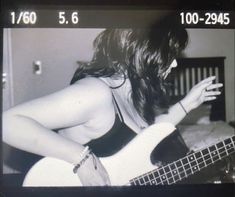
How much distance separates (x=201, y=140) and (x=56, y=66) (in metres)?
0.49

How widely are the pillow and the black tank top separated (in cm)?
17

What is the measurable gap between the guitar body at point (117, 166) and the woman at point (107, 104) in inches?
0.7

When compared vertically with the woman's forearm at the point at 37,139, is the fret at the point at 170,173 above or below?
below

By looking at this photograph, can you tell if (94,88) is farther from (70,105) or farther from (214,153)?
(214,153)

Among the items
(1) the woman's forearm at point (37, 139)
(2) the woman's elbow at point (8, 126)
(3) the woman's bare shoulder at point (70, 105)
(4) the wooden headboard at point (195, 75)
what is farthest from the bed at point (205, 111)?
(2) the woman's elbow at point (8, 126)

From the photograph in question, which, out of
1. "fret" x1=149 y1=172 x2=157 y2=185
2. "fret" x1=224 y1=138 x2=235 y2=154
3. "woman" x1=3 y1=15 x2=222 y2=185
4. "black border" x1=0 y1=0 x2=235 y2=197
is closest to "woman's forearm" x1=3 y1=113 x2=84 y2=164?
"woman" x1=3 y1=15 x2=222 y2=185

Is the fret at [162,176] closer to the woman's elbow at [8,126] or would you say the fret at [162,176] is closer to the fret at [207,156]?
the fret at [207,156]

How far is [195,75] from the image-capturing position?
3.83 feet

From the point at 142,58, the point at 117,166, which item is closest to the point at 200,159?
the point at 117,166

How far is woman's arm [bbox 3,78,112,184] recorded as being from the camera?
114cm

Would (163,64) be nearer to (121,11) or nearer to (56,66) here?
(121,11)

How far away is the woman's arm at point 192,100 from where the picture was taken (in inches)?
46.0

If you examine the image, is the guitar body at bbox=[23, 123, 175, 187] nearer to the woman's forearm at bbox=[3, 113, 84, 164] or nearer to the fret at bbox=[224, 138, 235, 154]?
the woman's forearm at bbox=[3, 113, 84, 164]
